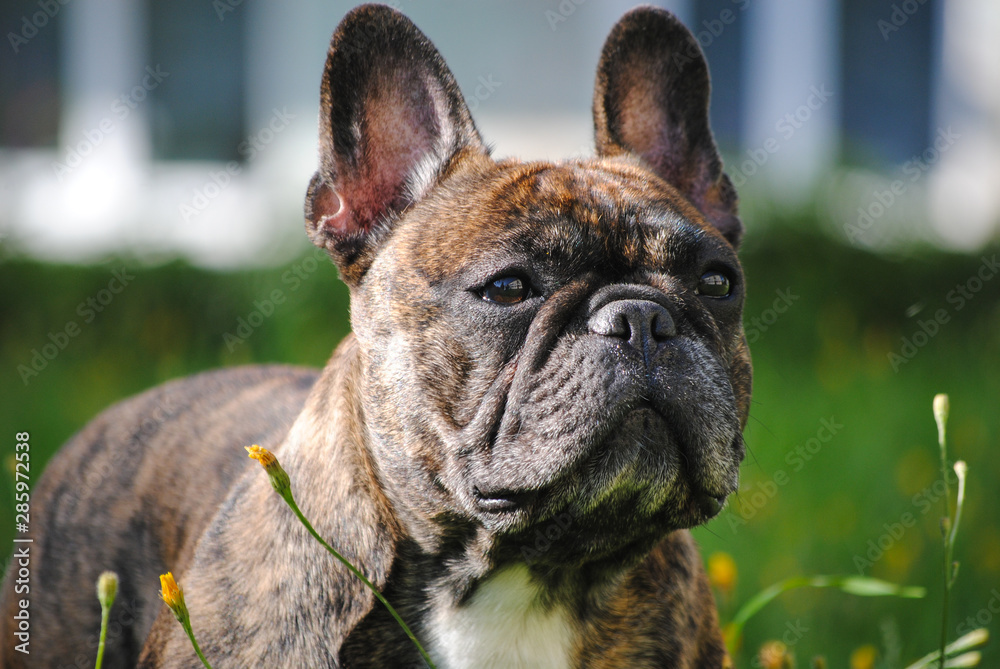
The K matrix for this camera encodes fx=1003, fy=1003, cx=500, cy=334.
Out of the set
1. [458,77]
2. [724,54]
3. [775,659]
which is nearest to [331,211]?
[775,659]

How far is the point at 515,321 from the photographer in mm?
2625

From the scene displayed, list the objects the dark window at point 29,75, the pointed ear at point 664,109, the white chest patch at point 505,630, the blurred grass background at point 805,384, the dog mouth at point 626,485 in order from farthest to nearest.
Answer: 1. the dark window at point 29,75
2. the blurred grass background at point 805,384
3. the pointed ear at point 664,109
4. the white chest patch at point 505,630
5. the dog mouth at point 626,485

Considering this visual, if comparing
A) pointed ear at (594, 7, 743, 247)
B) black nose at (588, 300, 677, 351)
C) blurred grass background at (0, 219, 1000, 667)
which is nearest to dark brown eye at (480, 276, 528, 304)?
black nose at (588, 300, 677, 351)

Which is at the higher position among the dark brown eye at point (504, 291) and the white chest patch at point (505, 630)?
the dark brown eye at point (504, 291)

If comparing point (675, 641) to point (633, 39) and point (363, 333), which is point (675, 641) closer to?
point (363, 333)

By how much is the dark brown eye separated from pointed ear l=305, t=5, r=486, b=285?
60cm

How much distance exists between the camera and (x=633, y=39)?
352 centimetres

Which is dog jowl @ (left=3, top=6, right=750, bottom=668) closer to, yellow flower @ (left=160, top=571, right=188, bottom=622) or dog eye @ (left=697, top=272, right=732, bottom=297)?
dog eye @ (left=697, top=272, right=732, bottom=297)

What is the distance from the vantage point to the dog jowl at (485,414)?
2.50 metres

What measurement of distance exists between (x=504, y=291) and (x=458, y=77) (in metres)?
10.5

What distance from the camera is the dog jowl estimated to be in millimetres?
2496

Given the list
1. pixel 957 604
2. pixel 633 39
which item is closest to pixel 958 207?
pixel 957 604

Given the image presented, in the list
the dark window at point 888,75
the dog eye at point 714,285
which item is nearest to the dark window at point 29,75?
the dark window at point 888,75

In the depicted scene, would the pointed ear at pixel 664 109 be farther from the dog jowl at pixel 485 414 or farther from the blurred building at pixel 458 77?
the blurred building at pixel 458 77
